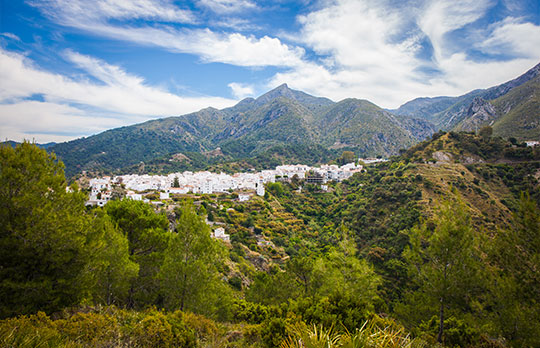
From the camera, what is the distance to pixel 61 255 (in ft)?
18.5

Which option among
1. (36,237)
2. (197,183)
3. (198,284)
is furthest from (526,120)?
(36,237)

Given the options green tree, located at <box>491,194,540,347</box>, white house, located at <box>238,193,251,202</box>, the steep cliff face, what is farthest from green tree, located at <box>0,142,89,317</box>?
the steep cliff face

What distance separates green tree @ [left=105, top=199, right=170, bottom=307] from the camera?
941 centimetres

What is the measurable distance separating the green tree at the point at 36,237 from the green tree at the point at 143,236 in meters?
3.62

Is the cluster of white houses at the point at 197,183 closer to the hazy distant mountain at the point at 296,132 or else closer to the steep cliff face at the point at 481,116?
the hazy distant mountain at the point at 296,132

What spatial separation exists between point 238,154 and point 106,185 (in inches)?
3464

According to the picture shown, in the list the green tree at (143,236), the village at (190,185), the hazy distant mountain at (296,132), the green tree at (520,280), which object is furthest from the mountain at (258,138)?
the green tree at (520,280)

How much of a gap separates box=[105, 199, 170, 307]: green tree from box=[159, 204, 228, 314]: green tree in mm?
1652

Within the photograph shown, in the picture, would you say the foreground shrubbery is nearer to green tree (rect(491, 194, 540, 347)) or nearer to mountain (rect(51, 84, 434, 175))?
green tree (rect(491, 194, 540, 347))

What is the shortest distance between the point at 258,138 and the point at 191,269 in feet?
469

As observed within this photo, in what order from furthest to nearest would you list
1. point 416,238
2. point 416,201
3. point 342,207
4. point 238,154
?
point 238,154 < point 342,207 < point 416,201 < point 416,238

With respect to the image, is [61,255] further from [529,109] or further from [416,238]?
[529,109]

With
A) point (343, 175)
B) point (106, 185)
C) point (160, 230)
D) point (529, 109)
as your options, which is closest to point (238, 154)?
point (343, 175)

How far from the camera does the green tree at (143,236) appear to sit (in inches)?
370
